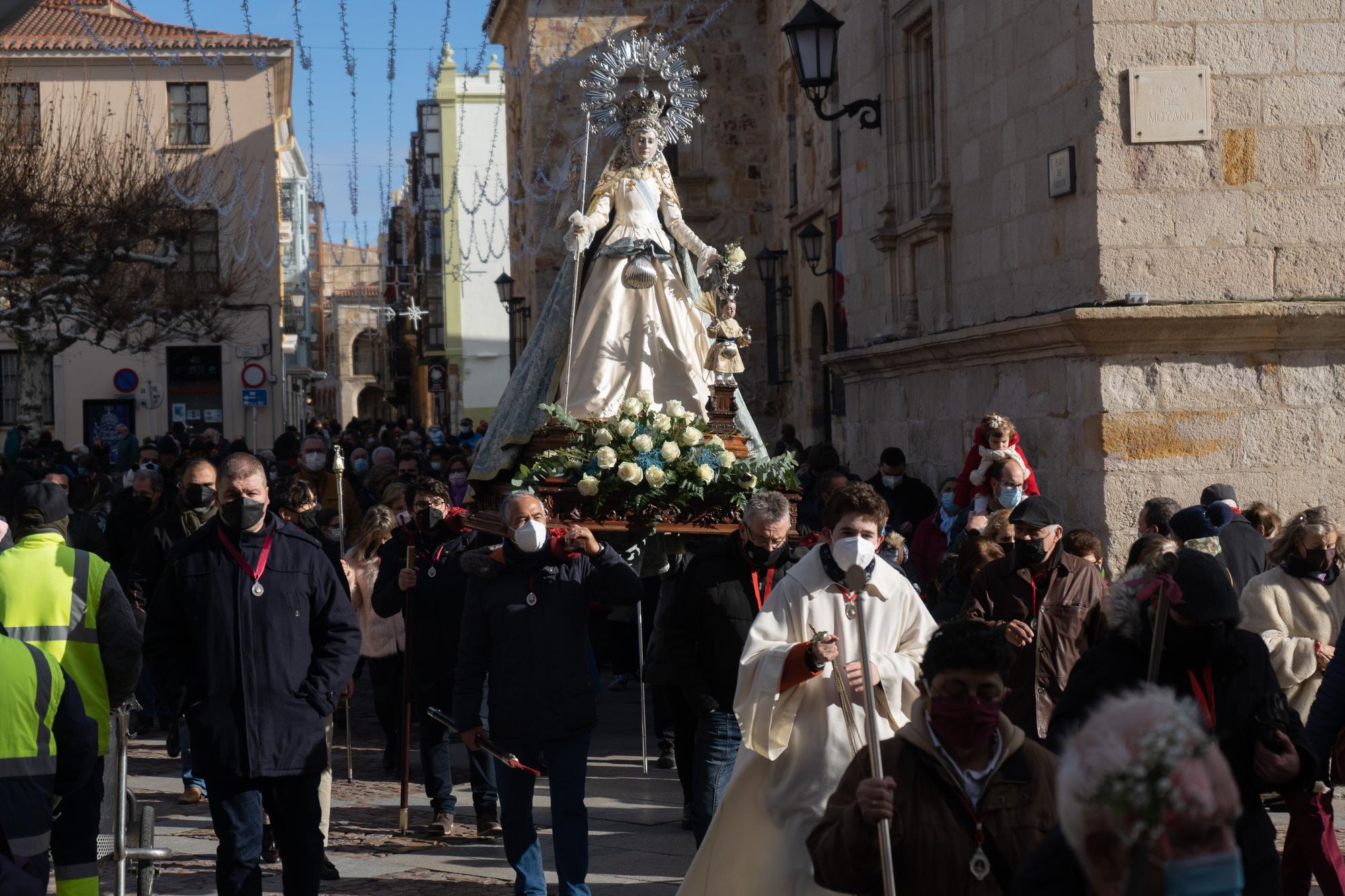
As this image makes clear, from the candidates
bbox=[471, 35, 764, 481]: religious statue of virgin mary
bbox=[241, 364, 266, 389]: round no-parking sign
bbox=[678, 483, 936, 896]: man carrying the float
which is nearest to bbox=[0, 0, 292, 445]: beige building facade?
bbox=[241, 364, 266, 389]: round no-parking sign

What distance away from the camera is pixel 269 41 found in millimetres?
44594

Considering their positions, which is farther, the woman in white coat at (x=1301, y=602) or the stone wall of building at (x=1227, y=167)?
the stone wall of building at (x=1227, y=167)

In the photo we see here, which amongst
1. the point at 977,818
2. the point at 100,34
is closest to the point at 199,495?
the point at 977,818

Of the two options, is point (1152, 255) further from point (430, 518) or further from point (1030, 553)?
point (430, 518)

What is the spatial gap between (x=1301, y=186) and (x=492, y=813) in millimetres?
5781

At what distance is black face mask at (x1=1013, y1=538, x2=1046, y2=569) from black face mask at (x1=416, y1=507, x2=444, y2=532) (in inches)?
135

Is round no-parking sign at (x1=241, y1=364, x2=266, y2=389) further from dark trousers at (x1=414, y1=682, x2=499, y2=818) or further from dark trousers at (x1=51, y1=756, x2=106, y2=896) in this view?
dark trousers at (x1=51, y1=756, x2=106, y2=896)

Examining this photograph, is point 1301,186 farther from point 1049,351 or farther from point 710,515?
point 710,515

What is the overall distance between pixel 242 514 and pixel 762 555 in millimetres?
2017

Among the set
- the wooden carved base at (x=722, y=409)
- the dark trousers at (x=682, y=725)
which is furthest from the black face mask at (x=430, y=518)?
the wooden carved base at (x=722, y=409)

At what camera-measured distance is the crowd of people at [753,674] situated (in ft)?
12.7

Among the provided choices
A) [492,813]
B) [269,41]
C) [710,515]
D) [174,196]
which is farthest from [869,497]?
[269,41]

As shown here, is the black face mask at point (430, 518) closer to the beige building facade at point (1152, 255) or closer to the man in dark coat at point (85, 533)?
the man in dark coat at point (85, 533)

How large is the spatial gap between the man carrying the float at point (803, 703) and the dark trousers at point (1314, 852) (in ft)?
5.08
